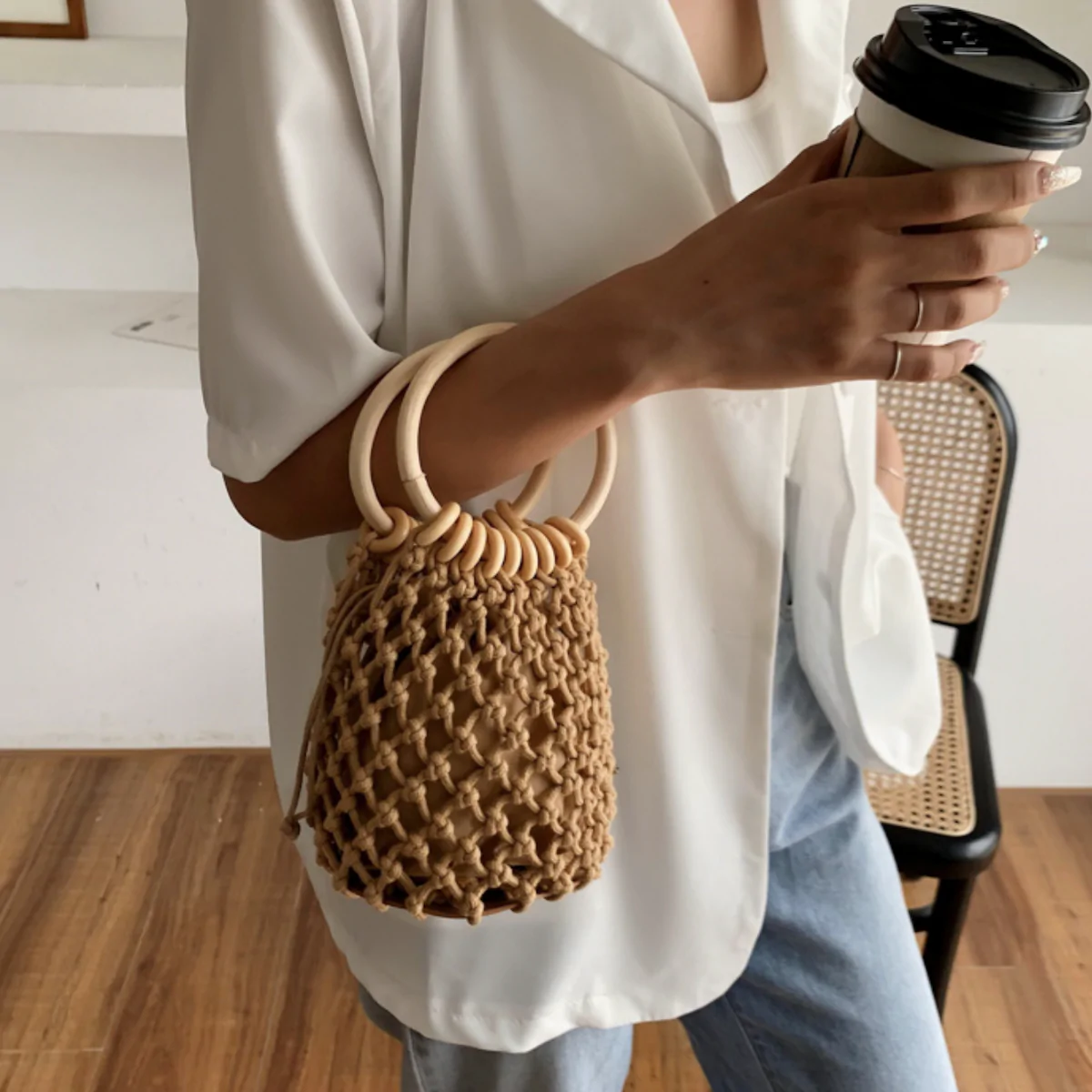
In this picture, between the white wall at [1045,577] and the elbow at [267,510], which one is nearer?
the elbow at [267,510]

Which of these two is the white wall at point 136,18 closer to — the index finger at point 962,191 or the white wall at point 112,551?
the white wall at point 112,551

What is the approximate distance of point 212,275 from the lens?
1.59ft

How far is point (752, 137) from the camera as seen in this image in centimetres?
58

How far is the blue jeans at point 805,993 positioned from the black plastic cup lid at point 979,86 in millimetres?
388

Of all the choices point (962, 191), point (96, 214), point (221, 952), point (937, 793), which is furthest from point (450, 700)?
point (96, 214)

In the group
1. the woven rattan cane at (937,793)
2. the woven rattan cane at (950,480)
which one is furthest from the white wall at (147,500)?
the woven rattan cane at (937,793)

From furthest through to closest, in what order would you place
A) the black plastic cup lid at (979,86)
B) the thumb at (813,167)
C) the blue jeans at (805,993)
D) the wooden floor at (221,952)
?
the wooden floor at (221,952), the blue jeans at (805,993), the thumb at (813,167), the black plastic cup lid at (979,86)

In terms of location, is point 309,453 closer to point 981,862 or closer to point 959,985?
point 981,862

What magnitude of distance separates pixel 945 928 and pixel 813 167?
0.83 meters

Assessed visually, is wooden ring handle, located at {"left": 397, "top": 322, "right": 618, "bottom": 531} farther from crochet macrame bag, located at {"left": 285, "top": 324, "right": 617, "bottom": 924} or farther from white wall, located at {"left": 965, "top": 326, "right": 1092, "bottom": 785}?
white wall, located at {"left": 965, "top": 326, "right": 1092, "bottom": 785}

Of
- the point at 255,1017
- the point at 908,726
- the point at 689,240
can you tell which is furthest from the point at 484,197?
the point at 255,1017

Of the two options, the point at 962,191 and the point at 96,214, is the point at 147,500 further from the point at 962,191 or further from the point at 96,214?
the point at 962,191

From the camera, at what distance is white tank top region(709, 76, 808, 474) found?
1.85ft

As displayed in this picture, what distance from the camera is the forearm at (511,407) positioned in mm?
447
